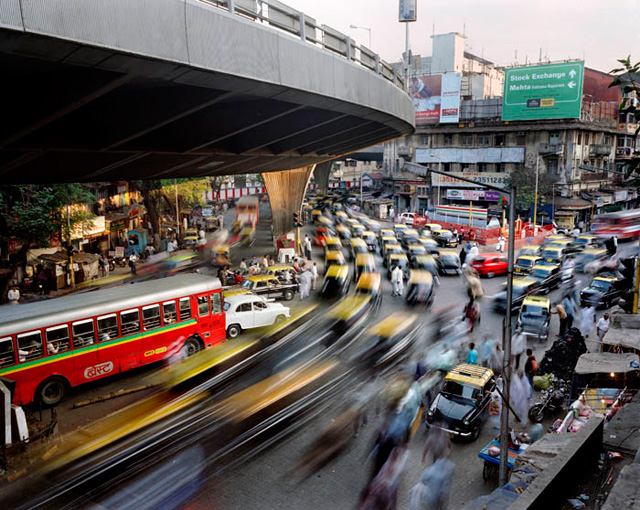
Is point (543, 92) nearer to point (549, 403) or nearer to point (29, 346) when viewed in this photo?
point (549, 403)

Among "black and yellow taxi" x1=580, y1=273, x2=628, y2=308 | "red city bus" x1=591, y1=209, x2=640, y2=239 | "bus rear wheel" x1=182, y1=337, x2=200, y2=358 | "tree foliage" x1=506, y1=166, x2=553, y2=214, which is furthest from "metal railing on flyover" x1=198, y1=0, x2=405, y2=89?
"tree foliage" x1=506, y1=166, x2=553, y2=214

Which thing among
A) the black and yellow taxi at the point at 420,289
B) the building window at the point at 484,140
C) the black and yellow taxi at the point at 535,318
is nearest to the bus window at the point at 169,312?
the black and yellow taxi at the point at 420,289

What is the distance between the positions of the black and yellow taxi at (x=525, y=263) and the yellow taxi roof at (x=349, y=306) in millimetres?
9147

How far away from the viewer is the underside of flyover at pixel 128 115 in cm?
711

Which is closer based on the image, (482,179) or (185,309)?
(185,309)

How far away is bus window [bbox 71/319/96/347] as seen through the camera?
561 inches

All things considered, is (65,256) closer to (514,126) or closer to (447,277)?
(447,277)

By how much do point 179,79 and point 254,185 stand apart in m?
106

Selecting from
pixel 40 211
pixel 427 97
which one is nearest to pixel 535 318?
pixel 40 211

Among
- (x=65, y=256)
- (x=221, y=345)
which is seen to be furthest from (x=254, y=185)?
(x=221, y=345)

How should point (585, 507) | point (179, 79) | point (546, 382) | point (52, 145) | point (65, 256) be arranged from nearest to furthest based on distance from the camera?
point (585, 507), point (179, 79), point (52, 145), point (546, 382), point (65, 256)

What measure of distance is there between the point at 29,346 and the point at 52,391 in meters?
1.45

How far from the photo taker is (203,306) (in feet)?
57.4

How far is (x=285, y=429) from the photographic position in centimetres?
1230
